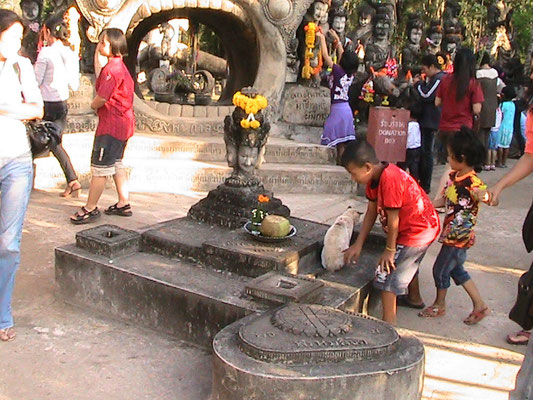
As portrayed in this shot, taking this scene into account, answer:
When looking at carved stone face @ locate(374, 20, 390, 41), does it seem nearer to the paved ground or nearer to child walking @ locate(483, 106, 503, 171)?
child walking @ locate(483, 106, 503, 171)

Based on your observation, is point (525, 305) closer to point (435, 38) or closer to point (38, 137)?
point (38, 137)

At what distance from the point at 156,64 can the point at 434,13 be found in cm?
773

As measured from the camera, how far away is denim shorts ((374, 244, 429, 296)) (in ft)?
13.0

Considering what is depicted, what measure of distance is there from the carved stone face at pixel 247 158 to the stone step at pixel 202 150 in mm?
2979

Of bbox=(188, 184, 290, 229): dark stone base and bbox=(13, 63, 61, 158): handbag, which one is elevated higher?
bbox=(13, 63, 61, 158): handbag

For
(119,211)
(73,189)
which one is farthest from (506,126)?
(73,189)

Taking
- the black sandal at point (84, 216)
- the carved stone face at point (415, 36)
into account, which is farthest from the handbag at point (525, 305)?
the carved stone face at point (415, 36)

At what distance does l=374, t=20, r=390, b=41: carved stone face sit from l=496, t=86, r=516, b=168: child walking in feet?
7.17

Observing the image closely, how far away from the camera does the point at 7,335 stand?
3.72 metres

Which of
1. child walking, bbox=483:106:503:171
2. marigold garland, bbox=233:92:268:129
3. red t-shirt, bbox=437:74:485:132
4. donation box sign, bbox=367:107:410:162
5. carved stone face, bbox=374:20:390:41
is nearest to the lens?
marigold garland, bbox=233:92:268:129

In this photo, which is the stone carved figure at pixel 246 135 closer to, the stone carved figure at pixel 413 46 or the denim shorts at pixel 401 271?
the denim shorts at pixel 401 271

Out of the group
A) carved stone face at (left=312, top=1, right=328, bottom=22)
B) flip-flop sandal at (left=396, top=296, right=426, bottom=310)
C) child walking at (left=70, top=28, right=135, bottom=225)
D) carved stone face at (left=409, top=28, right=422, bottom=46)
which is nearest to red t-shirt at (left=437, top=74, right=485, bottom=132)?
carved stone face at (left=312, top=1, right=328, bottom=22)

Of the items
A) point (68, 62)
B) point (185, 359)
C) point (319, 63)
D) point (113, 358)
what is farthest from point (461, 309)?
point (319, 63)

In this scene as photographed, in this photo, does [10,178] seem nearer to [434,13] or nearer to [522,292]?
[522,292]
